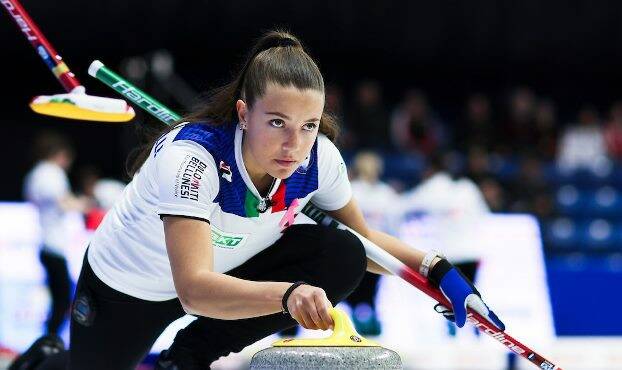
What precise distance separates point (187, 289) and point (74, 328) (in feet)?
3.14

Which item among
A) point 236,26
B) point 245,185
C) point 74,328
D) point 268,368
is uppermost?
point 236,26

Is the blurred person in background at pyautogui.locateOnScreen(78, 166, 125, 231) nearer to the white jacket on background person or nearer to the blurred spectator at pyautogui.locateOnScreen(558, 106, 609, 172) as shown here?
the white jacket on background person

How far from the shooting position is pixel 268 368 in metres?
2.21

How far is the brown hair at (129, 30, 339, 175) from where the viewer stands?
2598 mm

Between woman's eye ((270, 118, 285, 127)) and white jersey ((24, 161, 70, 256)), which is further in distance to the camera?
white jersey ((24, 161, 70, 256))

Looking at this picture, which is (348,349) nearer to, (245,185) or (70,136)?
(245,185)

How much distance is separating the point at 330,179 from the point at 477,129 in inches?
298

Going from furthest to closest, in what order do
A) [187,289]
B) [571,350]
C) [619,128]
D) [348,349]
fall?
[619,128] → [571,350] → [187,289] → [348,349]

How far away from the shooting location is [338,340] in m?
2.22

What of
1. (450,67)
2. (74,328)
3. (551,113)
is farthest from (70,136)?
(74,328)

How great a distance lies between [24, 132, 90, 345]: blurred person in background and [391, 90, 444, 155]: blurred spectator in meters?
4.10

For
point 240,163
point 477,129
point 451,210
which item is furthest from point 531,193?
point 240,163

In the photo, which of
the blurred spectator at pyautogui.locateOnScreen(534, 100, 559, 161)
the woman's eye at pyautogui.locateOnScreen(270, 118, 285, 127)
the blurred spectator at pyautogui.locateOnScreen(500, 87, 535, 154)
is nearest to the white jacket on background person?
the blurred spectator at pyautogui.locateOnScreen(500, 87, 535, 154)

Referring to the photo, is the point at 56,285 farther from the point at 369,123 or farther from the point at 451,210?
the point at 369,123
